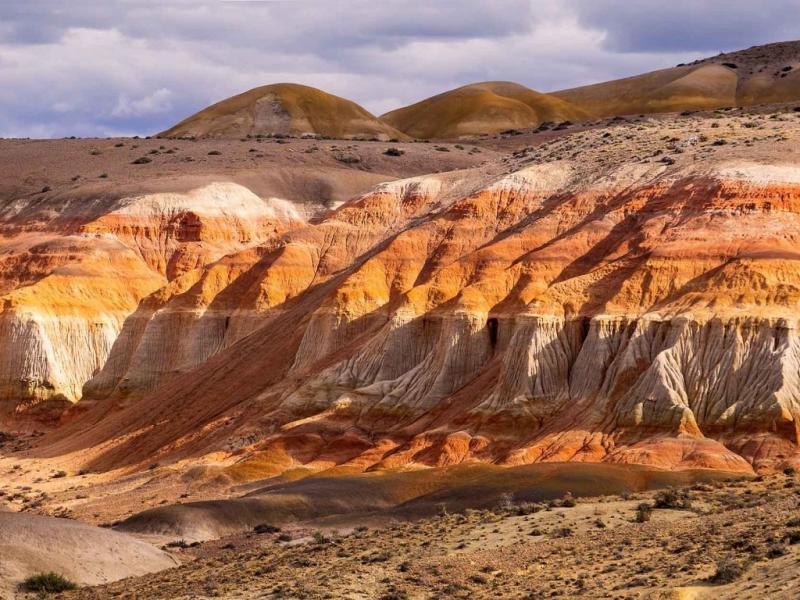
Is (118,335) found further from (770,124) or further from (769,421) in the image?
(769,421)

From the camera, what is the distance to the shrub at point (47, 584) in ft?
138

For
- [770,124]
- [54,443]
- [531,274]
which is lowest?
[54,443]

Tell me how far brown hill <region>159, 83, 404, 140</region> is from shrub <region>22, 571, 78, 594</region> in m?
128

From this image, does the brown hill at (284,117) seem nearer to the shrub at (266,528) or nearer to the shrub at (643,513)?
the shrub at (266,528)

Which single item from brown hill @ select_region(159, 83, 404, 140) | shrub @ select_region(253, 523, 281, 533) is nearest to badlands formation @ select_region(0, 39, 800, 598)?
shrub @ select_region(253, 523, 281, 533)

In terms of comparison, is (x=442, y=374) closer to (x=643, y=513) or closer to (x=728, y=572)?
(x=643, y=513)

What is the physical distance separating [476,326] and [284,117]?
358 ft

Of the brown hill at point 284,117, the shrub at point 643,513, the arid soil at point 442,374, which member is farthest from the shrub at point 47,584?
the brown hill at point 284,117

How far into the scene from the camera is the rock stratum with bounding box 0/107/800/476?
5978 cm

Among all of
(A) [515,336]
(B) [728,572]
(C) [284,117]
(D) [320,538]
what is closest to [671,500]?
(D) [320,538]

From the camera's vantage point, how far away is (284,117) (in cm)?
17575

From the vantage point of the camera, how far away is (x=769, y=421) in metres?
57.1

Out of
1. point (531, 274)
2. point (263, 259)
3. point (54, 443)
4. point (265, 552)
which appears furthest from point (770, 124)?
point (265, 552)

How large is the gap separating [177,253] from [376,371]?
34.6 metres
